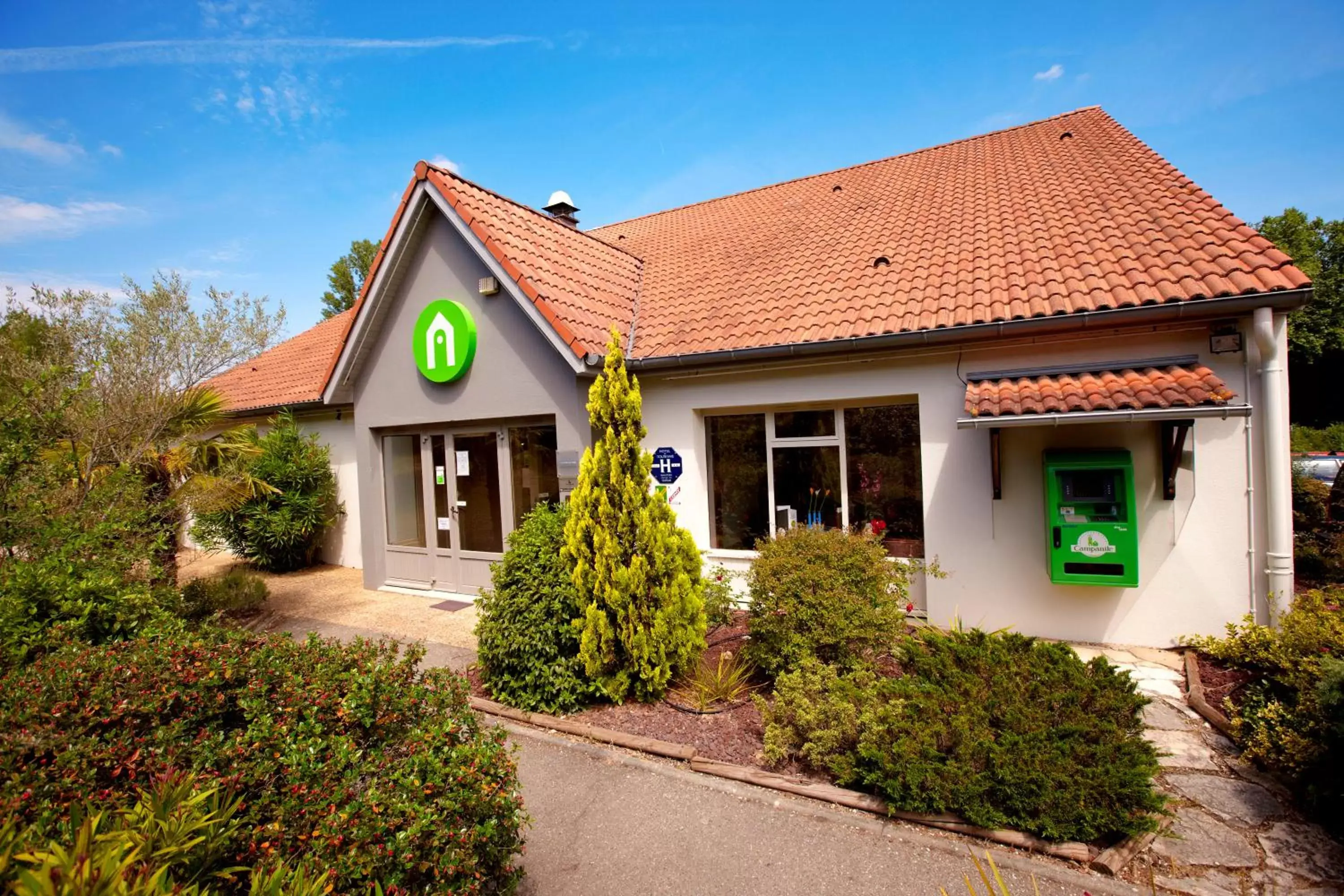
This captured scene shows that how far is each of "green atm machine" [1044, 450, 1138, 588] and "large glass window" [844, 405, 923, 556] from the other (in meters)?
1.43

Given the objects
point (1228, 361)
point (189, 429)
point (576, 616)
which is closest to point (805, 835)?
point (576, 616)

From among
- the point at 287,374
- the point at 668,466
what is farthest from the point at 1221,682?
the point at 287,374

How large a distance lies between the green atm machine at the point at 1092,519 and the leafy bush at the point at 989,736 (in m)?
1.28

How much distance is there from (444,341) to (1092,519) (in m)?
8.61

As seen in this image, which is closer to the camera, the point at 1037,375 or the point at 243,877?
the point at 243,877

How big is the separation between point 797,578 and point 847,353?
3201 mm

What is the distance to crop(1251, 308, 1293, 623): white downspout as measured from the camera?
588 cm

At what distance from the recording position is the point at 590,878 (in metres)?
3.54

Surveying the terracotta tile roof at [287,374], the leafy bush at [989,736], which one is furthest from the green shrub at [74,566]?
the terracotta tile roof at [287,374]

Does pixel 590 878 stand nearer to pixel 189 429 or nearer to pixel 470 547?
pixel 470 547

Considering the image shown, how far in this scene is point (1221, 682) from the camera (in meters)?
5.61

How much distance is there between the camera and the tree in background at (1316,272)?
100 ft

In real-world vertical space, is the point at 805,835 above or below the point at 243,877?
below

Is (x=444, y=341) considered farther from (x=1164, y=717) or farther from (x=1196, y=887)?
(x=1196, y=887)
